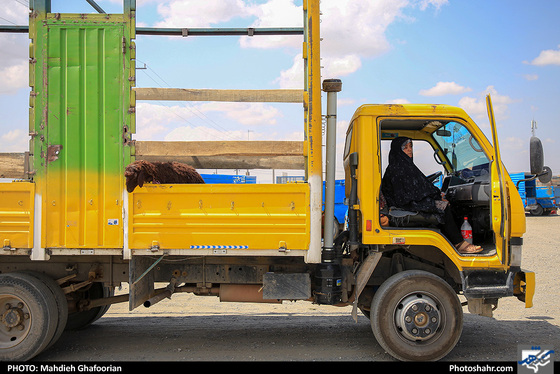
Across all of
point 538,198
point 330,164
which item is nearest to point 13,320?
point 330,164

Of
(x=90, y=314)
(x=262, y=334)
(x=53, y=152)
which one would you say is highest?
(x=53, y=152)

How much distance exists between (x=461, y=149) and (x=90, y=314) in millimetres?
5159

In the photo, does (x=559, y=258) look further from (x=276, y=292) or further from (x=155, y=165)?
(x=155, y=165)

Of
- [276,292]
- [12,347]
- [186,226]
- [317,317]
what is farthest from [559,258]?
[12,347]

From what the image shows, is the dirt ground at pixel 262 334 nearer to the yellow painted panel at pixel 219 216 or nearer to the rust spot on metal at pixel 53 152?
the yellow painted panel at pixel 219 216

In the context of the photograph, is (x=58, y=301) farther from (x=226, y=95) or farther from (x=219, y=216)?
(x=226, y=95)

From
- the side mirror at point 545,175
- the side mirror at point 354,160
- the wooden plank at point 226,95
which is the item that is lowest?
the side mirror at point 545,175

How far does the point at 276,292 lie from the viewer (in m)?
4.63

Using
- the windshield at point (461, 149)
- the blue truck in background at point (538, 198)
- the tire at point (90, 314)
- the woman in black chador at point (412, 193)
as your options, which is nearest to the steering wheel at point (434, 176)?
the windshield at point (461, 149)

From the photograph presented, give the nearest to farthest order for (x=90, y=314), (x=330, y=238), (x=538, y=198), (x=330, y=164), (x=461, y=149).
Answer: (x=330, y=238) < (x=330, y=164) < (x=461, y=149) < (x=90, y=314) < (x=538, y=198)

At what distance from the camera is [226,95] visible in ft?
15.0

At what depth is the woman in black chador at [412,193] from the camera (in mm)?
4688

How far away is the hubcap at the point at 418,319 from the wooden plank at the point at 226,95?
7.78ft
